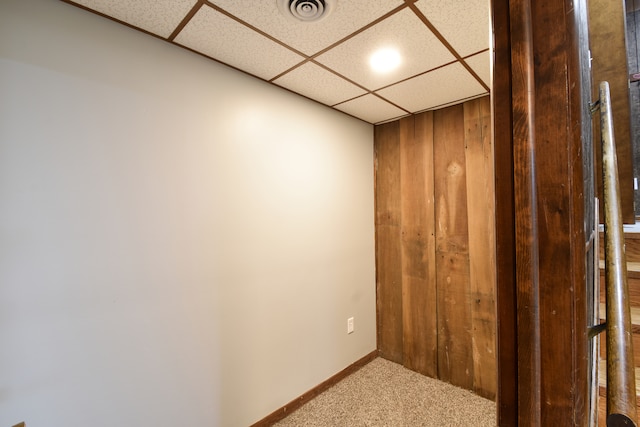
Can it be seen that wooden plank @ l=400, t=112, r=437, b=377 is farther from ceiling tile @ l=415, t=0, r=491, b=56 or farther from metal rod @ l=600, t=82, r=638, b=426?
metal rod @ l=600, t=82, r=638, b=426

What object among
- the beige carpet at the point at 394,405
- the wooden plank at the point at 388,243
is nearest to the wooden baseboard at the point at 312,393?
the beige carpet at the point at 394,405

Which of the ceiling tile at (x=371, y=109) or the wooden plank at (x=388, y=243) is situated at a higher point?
the ceiling tile at (x=371, y=109)

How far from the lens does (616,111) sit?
167cm

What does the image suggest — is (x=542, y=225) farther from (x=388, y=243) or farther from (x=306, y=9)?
(x=388, y=243)

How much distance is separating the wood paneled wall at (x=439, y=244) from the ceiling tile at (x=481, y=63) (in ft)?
1.46

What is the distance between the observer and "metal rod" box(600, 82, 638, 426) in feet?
1.53

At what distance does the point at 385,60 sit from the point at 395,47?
0.12m

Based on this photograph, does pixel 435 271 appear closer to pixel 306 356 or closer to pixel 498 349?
pixel 306 356

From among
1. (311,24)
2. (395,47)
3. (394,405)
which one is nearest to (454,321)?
(394,405)

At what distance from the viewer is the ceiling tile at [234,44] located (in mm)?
1322

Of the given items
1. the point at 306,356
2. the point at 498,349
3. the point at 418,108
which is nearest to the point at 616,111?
the point at 418,108

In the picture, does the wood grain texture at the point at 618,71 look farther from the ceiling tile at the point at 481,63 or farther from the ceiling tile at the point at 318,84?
the ceiling tile at the point at 318,84

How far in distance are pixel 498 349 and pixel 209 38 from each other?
67.2 inches

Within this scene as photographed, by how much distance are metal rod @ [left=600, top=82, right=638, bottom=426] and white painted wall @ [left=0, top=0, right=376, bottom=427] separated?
1606 millimetres
